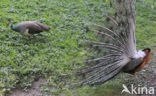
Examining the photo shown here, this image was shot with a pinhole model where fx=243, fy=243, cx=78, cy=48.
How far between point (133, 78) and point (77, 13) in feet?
12.0

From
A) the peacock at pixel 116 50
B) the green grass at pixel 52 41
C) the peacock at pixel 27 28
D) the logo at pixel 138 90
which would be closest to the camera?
the peacock at pixel 116 50

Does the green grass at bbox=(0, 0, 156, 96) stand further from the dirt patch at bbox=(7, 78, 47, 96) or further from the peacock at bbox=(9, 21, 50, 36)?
the peacock at bbox=(9, 21, 50, 36)

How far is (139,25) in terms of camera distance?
7.78m

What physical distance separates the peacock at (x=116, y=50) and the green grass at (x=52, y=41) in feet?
1.06

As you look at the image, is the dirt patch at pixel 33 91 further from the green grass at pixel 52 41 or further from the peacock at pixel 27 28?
the peacock at pixel 27 28

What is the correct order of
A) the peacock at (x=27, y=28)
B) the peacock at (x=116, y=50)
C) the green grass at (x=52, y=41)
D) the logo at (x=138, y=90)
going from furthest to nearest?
the peacock at (x=27, y=28) < the green grass at (x=52, y=41) < the logo at (x=138, y=90) < the peacock at (x=116, y=50)

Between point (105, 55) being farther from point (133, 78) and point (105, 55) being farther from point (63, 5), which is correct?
point (63, 5)

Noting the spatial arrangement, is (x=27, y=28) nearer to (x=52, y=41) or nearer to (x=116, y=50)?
(x=52, y=41)

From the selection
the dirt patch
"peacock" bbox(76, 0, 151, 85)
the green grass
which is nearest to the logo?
the green grass

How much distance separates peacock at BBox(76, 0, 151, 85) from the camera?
4297 mm

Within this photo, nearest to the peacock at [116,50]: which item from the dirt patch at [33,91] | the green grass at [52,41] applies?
the green grass at [52,41]

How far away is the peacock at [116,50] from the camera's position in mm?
4297

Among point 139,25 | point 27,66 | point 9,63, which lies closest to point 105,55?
point 27,66

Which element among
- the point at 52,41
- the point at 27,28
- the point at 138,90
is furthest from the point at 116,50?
the point at 27,28
